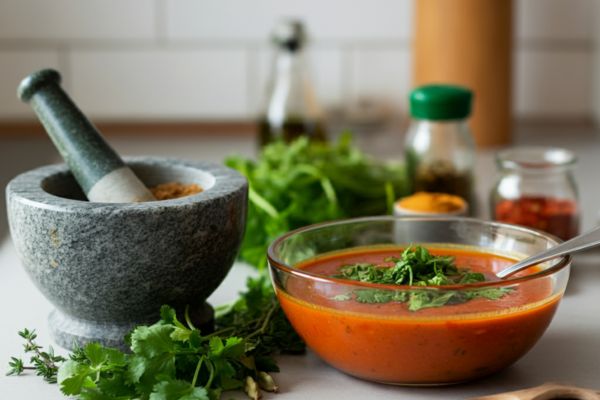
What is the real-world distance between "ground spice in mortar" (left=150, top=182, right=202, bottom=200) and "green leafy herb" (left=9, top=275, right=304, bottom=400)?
172mm

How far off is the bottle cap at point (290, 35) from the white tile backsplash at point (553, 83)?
0.69 metres

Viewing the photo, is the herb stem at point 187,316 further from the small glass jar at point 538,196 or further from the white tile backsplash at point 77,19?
the white tile backsplash at point 77,19

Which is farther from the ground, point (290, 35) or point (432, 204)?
point (290, 35)

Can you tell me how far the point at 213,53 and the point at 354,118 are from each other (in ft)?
1.20

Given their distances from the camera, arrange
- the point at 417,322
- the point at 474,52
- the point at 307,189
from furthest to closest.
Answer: the point at 474,52
the point at 307,189
the point at 417,322

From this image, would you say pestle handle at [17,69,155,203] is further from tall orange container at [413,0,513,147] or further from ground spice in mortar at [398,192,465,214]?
tall orange container at [413,0,513,147]

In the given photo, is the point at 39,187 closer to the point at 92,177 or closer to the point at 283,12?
the point at 92,177

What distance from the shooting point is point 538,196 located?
55.6 inches

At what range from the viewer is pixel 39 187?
108 cm

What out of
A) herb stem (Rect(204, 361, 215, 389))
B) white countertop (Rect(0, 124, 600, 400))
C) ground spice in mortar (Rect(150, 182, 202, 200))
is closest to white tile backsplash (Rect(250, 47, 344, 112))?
white countertop (Rect(0, 124, 600, 400))

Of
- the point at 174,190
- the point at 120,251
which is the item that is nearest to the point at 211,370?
the point at 120,251

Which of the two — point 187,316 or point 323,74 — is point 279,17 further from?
point 187,316

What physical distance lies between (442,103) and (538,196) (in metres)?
0.21

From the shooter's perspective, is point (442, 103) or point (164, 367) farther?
point (442, 103)
